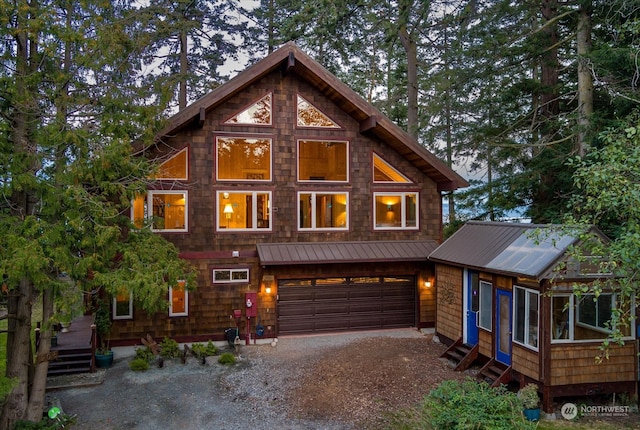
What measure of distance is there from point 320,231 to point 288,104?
12.6ft

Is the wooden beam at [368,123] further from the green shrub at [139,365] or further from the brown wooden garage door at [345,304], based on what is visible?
the green shrub at [139,365]

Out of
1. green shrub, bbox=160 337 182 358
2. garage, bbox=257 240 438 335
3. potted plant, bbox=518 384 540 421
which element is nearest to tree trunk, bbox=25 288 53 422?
green shrub, bbox=160 337 182 358

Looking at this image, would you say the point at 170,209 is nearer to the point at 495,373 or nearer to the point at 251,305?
the point at 251,305

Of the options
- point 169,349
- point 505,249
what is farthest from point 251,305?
point 505,249

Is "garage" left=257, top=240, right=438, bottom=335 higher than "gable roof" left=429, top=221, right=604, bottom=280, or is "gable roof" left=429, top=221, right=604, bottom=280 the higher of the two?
"gable roof" left=429, top=221, right=604, bottom=280

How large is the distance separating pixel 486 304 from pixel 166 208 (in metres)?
8.55

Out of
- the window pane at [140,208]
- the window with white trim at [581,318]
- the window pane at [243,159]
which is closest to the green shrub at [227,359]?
the window pane at [140,208]

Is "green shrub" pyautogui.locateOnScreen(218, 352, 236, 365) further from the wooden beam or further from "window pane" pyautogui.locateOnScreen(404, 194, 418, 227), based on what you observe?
the wooden beam

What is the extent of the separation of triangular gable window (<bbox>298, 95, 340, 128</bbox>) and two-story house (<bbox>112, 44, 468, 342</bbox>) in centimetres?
3

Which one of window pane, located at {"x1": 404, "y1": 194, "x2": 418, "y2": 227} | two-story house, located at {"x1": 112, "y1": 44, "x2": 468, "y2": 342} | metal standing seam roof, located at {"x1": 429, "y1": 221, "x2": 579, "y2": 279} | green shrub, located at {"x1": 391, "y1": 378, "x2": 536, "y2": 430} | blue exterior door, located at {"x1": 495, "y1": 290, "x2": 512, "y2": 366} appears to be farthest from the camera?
window pane, located at {"x1": 404, "y1": 194, "x2": 418, "y2": 227}

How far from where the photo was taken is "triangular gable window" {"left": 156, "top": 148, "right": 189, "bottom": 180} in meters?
11.8

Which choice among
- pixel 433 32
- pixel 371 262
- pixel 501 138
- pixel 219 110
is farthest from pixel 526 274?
pixel 433 32

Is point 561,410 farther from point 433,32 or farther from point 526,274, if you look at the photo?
point 433,32

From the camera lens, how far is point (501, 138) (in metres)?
13.9
